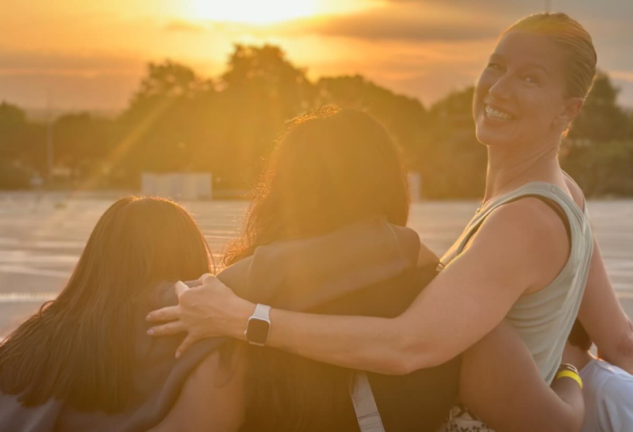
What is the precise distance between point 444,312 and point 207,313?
585 mm

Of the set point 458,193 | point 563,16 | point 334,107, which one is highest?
point 563,16

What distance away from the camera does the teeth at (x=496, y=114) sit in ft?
8.31

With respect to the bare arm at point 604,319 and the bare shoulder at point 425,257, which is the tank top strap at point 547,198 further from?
the bare arm at point 604,319

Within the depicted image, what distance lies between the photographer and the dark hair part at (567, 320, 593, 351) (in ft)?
8.98

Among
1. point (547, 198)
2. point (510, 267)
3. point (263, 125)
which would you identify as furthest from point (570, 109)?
point (263, 125)

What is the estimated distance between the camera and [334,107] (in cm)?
235

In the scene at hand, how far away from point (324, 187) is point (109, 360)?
29.8 inches

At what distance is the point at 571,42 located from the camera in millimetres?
2393

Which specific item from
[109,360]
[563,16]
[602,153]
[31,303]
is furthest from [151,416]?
[602,153]

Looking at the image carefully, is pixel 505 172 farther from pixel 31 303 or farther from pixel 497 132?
pixel 31 303

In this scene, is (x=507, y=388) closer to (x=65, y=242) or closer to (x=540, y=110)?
(x=540, y=110)

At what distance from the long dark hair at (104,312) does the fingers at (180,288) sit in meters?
0.16

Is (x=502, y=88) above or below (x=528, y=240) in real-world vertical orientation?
above

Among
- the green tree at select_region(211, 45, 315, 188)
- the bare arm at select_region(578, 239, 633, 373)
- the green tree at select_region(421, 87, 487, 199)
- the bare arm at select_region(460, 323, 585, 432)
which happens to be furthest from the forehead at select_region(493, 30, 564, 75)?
the green tree at select_region(421, 87, 487, 199)
